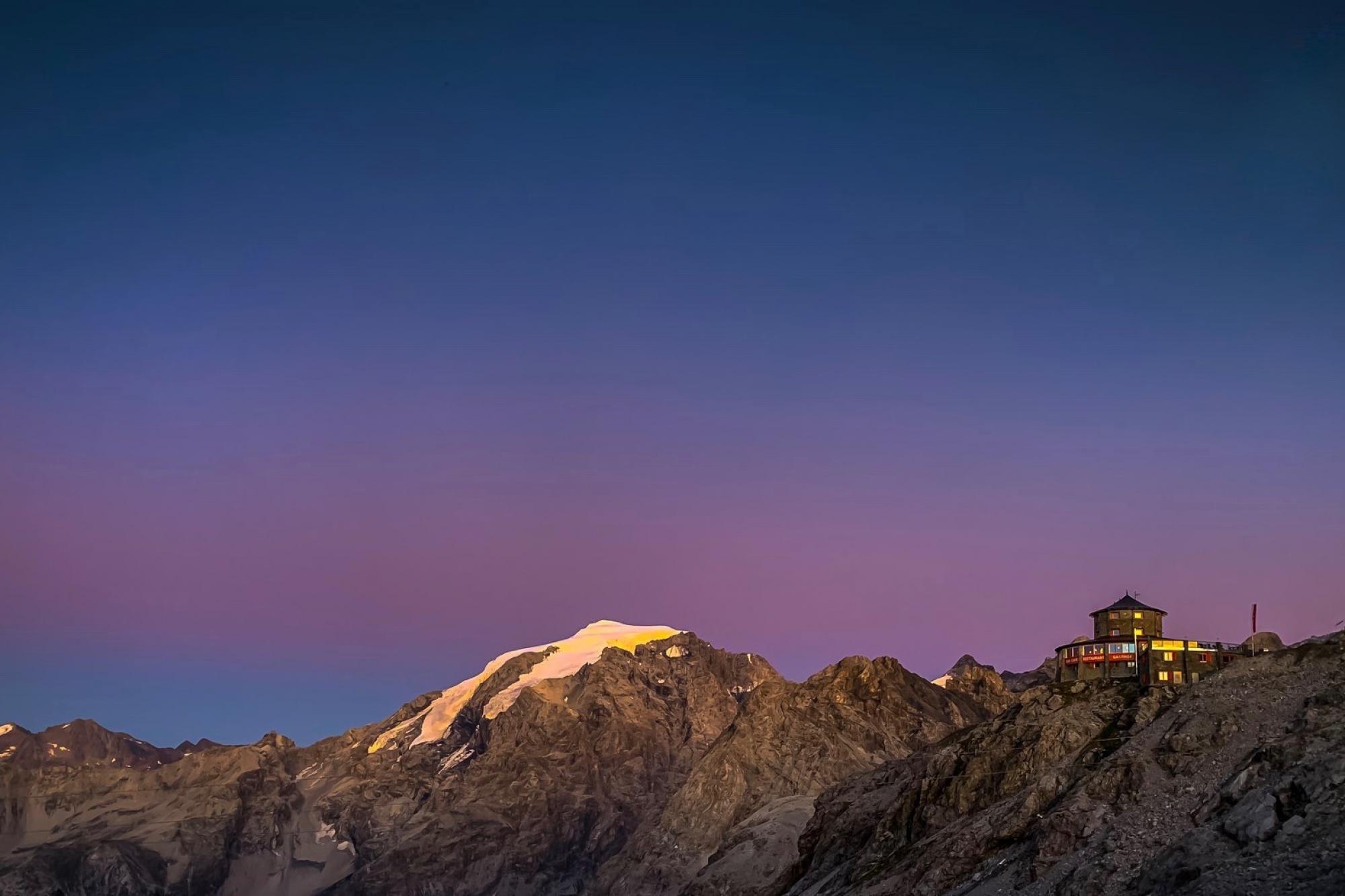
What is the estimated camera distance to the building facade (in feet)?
589

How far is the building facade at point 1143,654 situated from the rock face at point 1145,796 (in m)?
4.26

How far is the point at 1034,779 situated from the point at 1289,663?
110 ft

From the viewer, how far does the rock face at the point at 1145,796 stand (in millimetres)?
116438

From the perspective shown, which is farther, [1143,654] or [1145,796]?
[1143,654]

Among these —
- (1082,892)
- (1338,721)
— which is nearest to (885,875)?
(1082,892)

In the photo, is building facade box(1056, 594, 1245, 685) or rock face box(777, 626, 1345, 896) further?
building facade box(1056, 594, 1245, 685)

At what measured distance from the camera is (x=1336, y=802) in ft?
375

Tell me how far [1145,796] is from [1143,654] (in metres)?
41.4

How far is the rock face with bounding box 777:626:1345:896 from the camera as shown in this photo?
4584 inches

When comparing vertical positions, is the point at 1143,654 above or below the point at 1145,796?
above

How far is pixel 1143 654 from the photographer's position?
183125 mm

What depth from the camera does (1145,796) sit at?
14438 centimetres

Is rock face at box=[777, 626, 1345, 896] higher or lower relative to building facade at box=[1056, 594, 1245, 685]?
lower

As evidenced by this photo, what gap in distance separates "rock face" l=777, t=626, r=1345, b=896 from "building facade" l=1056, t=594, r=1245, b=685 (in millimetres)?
4260
